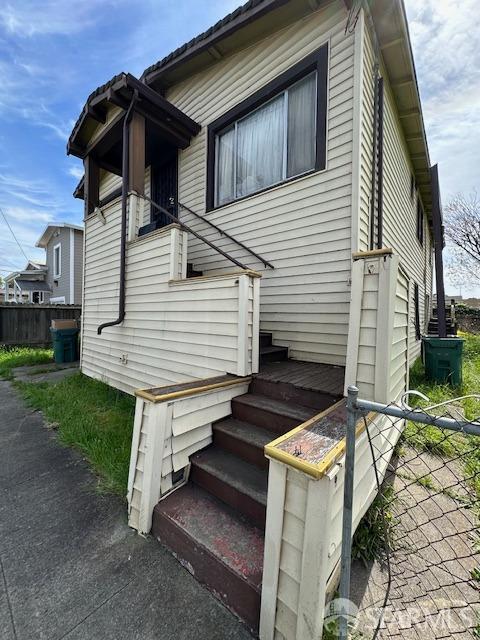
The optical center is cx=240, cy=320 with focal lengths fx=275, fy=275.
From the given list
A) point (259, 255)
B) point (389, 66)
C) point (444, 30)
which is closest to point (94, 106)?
point (259, 255)

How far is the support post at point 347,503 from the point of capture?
1123 mm

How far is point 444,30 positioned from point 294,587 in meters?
7.03

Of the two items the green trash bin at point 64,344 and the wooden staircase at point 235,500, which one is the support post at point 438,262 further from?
the green trash bin at point 64,344

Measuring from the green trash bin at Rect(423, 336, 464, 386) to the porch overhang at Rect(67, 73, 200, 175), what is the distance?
574 cm

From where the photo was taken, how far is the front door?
5.58 meters

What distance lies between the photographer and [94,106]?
15.9 feet

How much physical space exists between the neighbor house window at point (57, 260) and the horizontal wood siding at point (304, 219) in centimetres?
1467

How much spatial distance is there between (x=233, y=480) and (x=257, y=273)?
1.76 m

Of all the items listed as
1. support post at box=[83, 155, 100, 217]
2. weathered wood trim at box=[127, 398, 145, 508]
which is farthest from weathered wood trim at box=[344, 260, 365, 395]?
support post at box=[83, 155, 100, 217]

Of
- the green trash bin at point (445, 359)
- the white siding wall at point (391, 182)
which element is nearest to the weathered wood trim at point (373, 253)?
the white siding wall at point (391, 182)

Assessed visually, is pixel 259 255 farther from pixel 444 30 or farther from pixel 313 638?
pixel 444 30

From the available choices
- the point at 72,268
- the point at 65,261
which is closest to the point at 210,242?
the point at 72,268

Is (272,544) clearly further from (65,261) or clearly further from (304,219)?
(65,261)

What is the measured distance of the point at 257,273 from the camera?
8.80 ft
